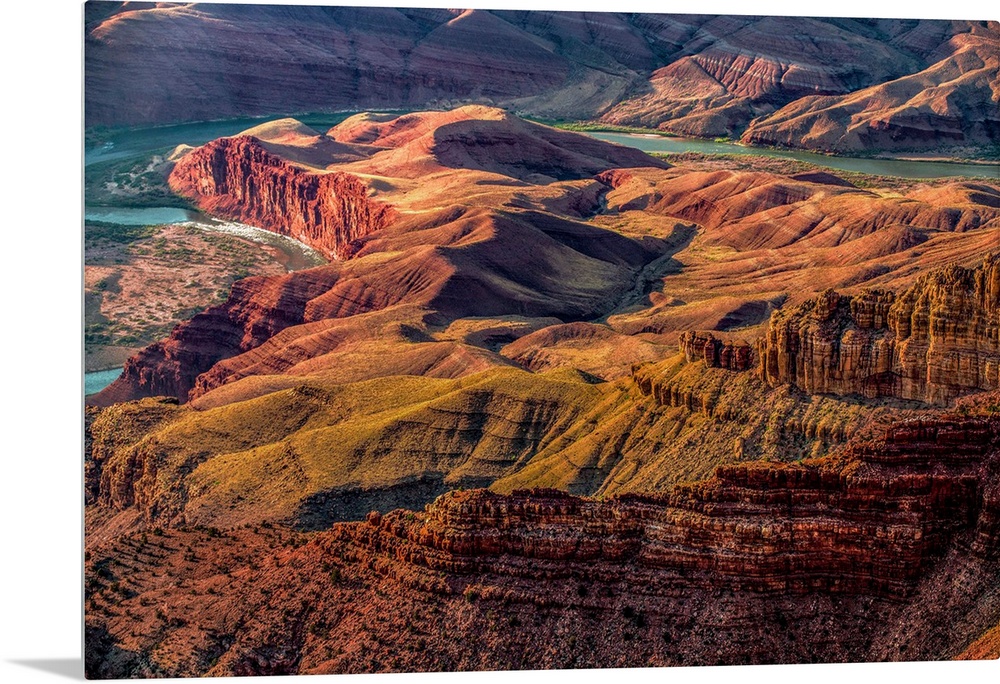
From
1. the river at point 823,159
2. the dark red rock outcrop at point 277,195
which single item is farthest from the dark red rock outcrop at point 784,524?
the river at point 823,159

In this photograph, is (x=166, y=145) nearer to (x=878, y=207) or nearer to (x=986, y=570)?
(x=878, y=207)

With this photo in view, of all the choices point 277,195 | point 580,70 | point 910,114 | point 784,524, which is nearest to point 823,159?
point 910,114

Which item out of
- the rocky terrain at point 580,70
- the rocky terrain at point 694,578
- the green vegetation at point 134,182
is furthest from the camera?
the rocky terrain at point 580,70

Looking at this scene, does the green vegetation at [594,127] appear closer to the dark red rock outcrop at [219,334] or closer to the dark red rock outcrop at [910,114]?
the dark red rock outcrop at [910,114]

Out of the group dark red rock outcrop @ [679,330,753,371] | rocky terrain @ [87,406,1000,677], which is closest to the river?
dark red rock outcrop @ [679,330,753,371]

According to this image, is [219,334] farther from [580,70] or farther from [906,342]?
[580,70]

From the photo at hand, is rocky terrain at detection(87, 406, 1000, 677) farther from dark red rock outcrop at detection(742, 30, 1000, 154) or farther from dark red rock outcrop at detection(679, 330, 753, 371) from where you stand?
dark red rock outcrop at detection(742, 30, 1000, 154)

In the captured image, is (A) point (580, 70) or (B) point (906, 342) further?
(A) point (580, 70)
